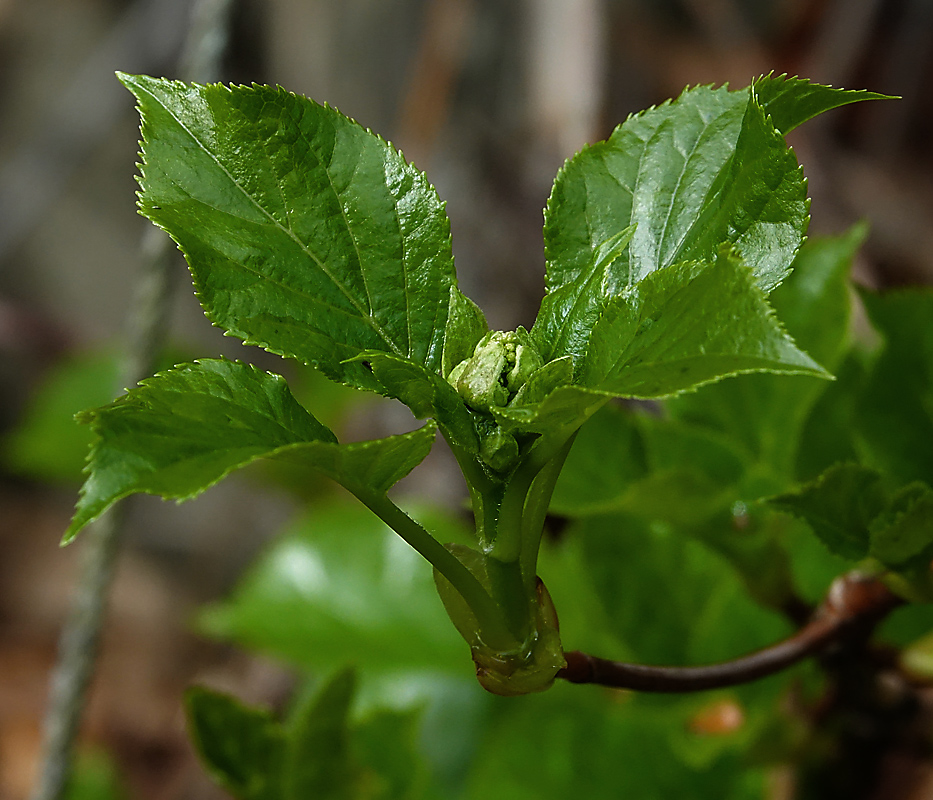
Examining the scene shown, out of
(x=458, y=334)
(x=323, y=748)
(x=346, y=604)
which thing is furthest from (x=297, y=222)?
(x=346, y=604)

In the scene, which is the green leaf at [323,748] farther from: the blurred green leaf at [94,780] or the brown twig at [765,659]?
the blurred green leaf at [94,780]

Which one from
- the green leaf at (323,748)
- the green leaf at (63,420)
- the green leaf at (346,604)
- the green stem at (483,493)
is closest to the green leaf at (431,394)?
the green stem at (483,493)

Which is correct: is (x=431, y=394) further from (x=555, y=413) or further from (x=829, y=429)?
(x=829, y=429)

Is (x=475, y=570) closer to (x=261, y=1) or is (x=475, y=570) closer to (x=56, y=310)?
(x=261, y=1)

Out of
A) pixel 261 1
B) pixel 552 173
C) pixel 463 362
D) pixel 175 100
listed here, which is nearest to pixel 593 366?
pixel 463 362

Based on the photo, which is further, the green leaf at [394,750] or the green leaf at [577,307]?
the green leaf at [394,750]

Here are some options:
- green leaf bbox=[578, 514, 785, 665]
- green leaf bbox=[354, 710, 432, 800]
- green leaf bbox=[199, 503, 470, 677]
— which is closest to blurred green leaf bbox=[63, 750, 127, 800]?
green leaf bbox=[199, 503, 470, 677]
